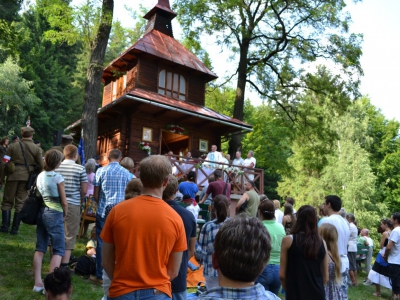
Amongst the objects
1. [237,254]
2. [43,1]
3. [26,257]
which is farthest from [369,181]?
[237,254]

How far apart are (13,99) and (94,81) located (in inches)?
654

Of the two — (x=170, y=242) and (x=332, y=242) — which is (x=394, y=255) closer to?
(x=332, y=242)

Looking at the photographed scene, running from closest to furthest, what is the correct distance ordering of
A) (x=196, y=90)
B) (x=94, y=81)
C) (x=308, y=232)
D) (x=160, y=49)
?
(x=308, y=232)
(x=94, y=81)
(x=160, y=49)
(x=196, y=90)

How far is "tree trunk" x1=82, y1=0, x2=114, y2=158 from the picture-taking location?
1298cm

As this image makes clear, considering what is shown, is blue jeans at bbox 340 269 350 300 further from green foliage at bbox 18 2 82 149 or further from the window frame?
green foliage at bbox 18 2 82 149

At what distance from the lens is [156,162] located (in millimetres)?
2818

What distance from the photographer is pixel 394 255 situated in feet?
27.3

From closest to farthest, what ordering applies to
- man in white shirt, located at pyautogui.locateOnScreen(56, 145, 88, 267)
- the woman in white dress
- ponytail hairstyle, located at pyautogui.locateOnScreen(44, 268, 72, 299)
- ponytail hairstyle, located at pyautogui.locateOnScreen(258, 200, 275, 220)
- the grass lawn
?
1. ponytail hairstyle, located at pyautogui.locateOnScreen(44, 268, 72, 299)
2. ponytail hairstyle, located at pyautogui.locateOnScreen(258, 200, 275, 220)
3. the grass lawn
4. man in white shirt, located at pyautogui.locateOnScreen(56, 145, 88, 267)
5. the woman in white dress

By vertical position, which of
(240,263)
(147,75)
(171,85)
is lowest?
(240,263)

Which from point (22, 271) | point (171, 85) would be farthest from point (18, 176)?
point (171, 85)

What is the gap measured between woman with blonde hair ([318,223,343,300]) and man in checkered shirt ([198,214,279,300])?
274cm

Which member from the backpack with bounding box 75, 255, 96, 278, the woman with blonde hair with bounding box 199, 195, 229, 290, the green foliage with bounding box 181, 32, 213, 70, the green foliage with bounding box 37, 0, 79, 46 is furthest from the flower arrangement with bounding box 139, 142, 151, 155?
the woman with blonde hair with bounding box 199, 195, 229, 290

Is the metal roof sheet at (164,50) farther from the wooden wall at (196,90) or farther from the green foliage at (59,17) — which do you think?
the green foliage at (59,17)

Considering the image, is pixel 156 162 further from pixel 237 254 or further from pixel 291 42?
pixel 291 42
